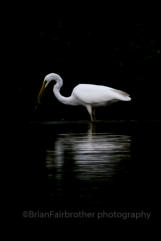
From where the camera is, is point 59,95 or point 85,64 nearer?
point 59,95

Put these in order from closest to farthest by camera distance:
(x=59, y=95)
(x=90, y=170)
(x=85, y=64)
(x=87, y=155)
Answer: (x=90, y=170)
(x=87, y=155)
(x=59, y=95)
(x=85, y=64)

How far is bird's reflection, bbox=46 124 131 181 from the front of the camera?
9383 mm

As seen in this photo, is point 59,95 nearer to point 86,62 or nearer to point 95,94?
point 95,94

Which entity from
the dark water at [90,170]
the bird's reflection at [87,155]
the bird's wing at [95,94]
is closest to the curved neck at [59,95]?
the bird's wing at [95,94]

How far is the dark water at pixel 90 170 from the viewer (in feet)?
25.8

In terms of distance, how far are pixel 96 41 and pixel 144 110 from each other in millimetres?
4812

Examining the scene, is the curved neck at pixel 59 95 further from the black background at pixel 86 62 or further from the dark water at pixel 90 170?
the dark water at pixel 90 170

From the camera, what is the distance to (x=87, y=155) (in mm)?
11117

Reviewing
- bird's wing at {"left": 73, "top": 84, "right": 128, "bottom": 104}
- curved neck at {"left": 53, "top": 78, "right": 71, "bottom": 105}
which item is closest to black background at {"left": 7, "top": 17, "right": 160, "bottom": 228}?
curved neck at {"left": 53, "top": 78, "right": 71, "bottom": 105}

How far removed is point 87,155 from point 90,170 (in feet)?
5.16

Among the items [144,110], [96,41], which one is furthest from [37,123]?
[96,41]

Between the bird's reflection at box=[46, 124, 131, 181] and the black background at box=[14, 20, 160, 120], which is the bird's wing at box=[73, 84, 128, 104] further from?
the black background at box=[14, 20, 160, 120]

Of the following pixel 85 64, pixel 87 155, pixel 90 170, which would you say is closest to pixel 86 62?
pixel 85 64

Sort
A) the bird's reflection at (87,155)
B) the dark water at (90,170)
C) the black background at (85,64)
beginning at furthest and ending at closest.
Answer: the black background at (85,64) < the bird's reflection at (87,155) < the dark water at (90,170)
